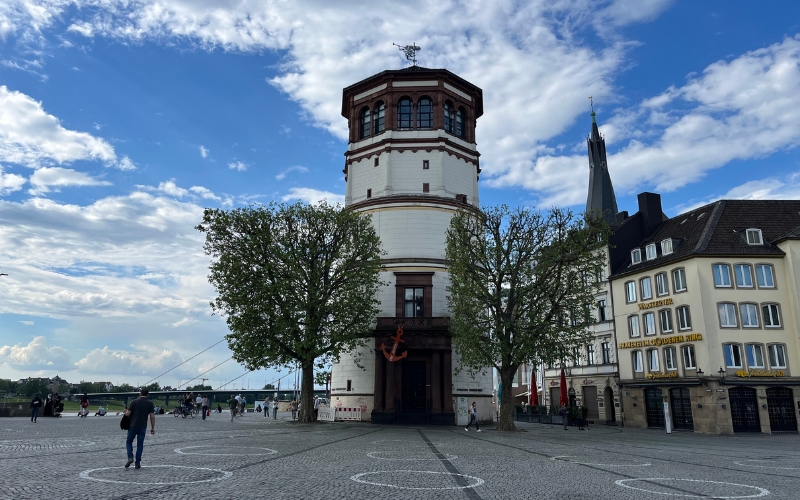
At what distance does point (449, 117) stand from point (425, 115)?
2240 mm

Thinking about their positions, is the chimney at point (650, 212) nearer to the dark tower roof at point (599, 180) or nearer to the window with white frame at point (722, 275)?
the window with white frame at point (722, 275)

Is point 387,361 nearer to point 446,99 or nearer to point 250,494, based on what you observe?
point 446,99

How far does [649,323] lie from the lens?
4731 cm

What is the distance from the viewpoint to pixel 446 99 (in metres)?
47.7

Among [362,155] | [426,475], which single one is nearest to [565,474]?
[426,475]

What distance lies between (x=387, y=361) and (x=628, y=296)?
23.5 metres

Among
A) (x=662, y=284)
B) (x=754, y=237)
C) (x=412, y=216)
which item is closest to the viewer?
(x=754, y=237)

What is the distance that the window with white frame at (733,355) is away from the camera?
4078cm

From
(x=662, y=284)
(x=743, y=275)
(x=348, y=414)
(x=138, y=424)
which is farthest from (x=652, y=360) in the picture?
(x=138, y=424)

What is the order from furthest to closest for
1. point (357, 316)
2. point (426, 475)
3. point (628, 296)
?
1. point (628, 296)
2. point (357, 316)
3. point (426, 475)

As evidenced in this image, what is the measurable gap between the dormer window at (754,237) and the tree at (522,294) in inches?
619

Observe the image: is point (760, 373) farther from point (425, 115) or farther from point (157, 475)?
point (157, 475)

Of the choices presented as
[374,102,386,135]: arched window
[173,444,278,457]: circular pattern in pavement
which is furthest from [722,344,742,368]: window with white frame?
[173,444,278,457]: circular pattern in pavement

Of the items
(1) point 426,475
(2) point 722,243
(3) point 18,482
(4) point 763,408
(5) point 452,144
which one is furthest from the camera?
(5) point 452,144
